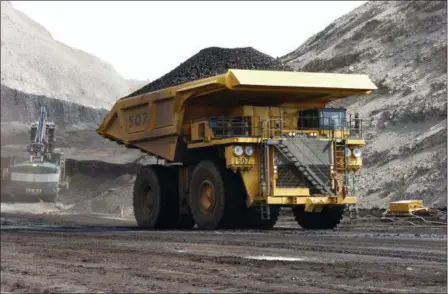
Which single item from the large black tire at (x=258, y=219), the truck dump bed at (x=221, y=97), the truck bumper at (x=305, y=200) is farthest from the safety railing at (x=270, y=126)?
the large black tire at (x=258, y=219)

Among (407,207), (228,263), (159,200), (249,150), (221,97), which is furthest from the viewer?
(407,207)

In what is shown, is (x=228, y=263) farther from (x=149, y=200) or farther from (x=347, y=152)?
(x=149, y=200)

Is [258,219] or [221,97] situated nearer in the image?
[221,97]

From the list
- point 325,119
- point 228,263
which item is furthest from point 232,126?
point 228,263

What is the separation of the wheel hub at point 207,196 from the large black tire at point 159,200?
171 centimetres

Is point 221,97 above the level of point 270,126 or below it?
above

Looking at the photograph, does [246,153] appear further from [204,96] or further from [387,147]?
[387,147]

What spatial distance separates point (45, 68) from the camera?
245 feet

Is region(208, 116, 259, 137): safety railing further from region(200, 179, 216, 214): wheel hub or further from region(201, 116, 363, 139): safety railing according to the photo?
region(200, 179, 216, 214): wheel hub

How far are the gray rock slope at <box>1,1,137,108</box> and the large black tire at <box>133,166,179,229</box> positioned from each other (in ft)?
143

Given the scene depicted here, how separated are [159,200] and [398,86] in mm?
18310

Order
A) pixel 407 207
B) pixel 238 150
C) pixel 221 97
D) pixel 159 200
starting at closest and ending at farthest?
1. pixel 238 150
2. pixel 221 97
3. pixel 159 200
4. pixel 407 207

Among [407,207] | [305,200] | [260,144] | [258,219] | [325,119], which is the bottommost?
[258,219]

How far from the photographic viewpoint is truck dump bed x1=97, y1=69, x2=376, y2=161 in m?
18.8
